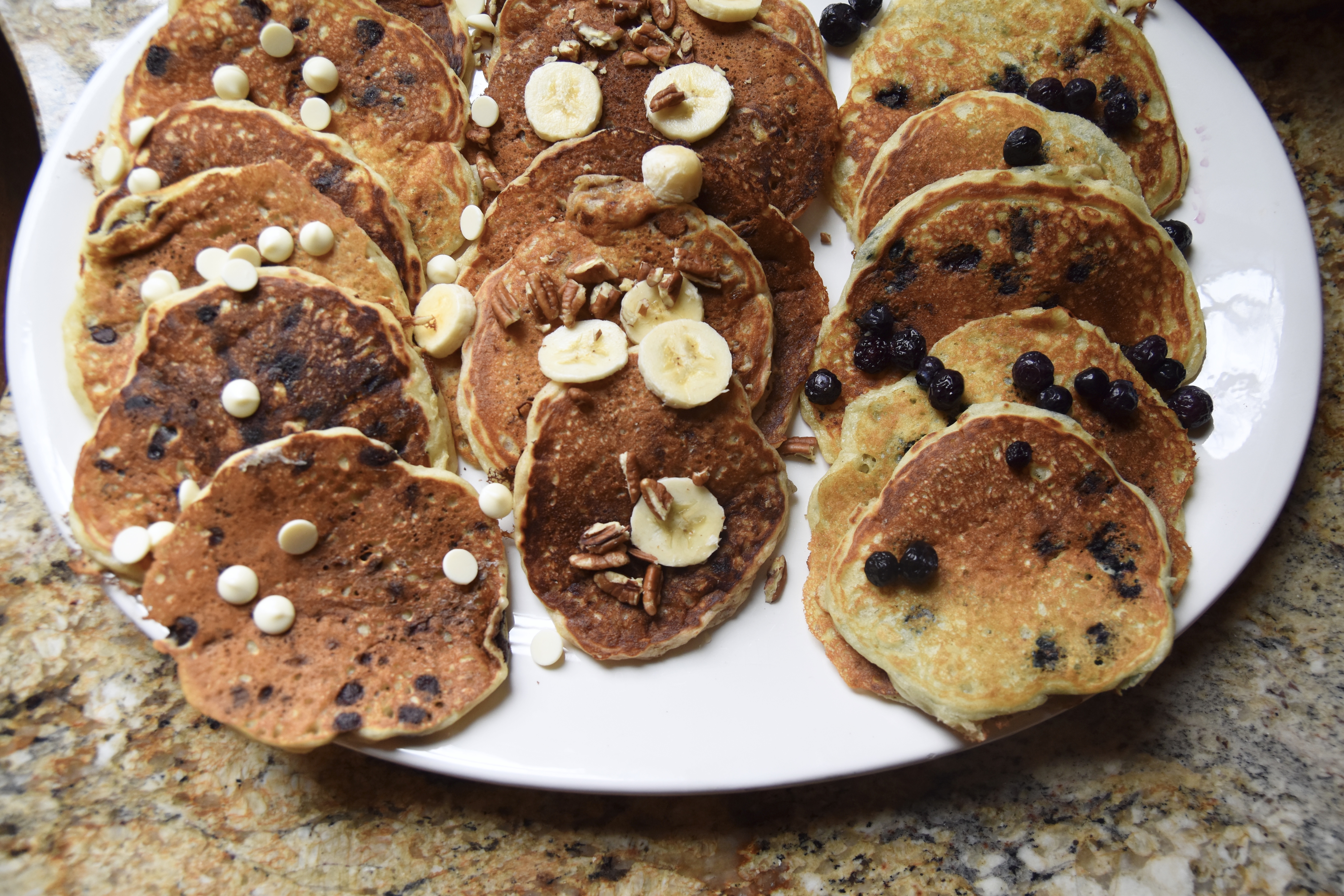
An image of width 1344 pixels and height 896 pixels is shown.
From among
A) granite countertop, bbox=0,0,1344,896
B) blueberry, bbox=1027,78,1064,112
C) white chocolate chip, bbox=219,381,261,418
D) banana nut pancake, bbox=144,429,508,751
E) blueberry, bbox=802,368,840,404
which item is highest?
blueberry, bbox=1027,78,1064,112

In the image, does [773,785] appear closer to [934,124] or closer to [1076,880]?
[1076,880]

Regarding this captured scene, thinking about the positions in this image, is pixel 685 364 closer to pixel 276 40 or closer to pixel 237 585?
pixel 237 585

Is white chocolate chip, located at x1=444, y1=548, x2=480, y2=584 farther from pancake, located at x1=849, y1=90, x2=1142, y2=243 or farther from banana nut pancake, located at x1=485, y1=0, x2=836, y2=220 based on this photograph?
pancake, located at x1=849, y1=90, x2=1142, y2=243

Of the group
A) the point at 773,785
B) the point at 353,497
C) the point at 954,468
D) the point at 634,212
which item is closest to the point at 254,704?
the point at 353,497

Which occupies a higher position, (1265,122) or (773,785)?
(1265,122)

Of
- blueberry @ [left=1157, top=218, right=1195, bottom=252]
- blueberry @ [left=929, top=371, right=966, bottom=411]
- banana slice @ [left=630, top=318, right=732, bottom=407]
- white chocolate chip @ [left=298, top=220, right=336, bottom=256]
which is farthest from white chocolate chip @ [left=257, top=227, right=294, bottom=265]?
blueberry @ [left=1157, top=218, right=1195, bottom=252]

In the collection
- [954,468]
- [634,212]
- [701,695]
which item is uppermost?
[634,212]

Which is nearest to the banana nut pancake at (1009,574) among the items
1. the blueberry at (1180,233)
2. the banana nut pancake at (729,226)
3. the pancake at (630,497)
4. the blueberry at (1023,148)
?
the pancake at (630,497)
